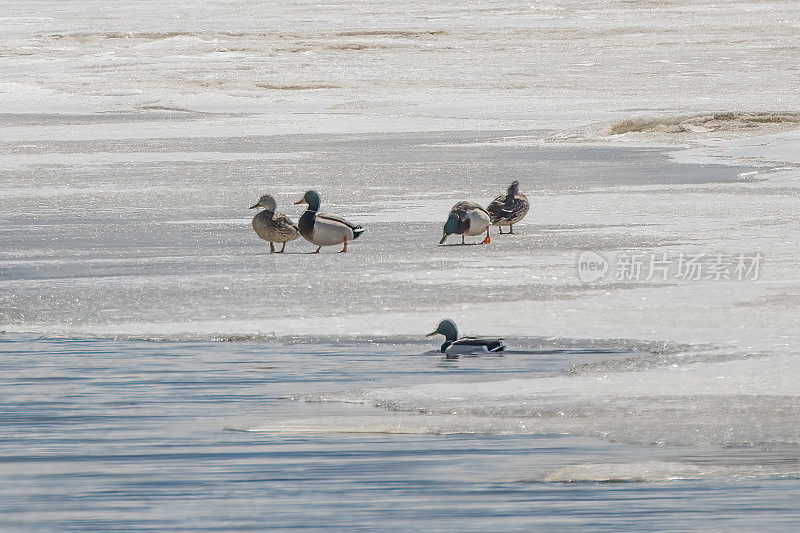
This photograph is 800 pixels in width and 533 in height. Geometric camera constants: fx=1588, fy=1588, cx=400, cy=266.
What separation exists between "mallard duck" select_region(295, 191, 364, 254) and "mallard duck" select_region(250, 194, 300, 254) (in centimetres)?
10

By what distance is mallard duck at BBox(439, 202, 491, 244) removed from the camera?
1084 centimetres

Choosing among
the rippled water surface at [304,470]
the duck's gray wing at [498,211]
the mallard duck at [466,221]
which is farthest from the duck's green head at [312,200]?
the rippled water surface at [304,470]

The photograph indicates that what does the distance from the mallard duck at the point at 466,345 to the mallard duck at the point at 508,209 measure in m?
4.32

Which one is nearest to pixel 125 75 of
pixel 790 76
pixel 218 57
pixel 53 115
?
pixel 218 57

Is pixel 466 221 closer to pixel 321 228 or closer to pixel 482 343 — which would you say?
pixel 321 228

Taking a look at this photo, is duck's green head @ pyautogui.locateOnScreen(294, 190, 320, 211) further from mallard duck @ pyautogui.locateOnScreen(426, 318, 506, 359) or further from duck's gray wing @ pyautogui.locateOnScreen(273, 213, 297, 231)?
mallard duck @ pyautogui.locateOnScreen(426, 318, 506, 359)

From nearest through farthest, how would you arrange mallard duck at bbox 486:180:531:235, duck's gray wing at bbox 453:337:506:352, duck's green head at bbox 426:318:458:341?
duck's gray wing at bbox 453:337:506:352
duck's green head at bbox 426:318:458:341
mallard duck at bbox 486:180:531:235

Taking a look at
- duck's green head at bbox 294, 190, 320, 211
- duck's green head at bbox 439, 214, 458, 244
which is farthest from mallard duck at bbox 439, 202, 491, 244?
duck's green head at bbox 294, 190, 320, 211

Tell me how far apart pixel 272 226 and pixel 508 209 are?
185 cm

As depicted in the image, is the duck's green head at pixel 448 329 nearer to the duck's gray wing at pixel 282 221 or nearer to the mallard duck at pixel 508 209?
the duck's gray wing at pixel 282 221

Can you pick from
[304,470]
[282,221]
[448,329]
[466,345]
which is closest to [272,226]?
[282,221]

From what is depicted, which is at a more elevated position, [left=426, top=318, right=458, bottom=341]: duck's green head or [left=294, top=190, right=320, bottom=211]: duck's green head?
[left=294, top=190, right=320, bottom=211]: duck's green head

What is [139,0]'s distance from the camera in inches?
2677

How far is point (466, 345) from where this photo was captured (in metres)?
7.10
